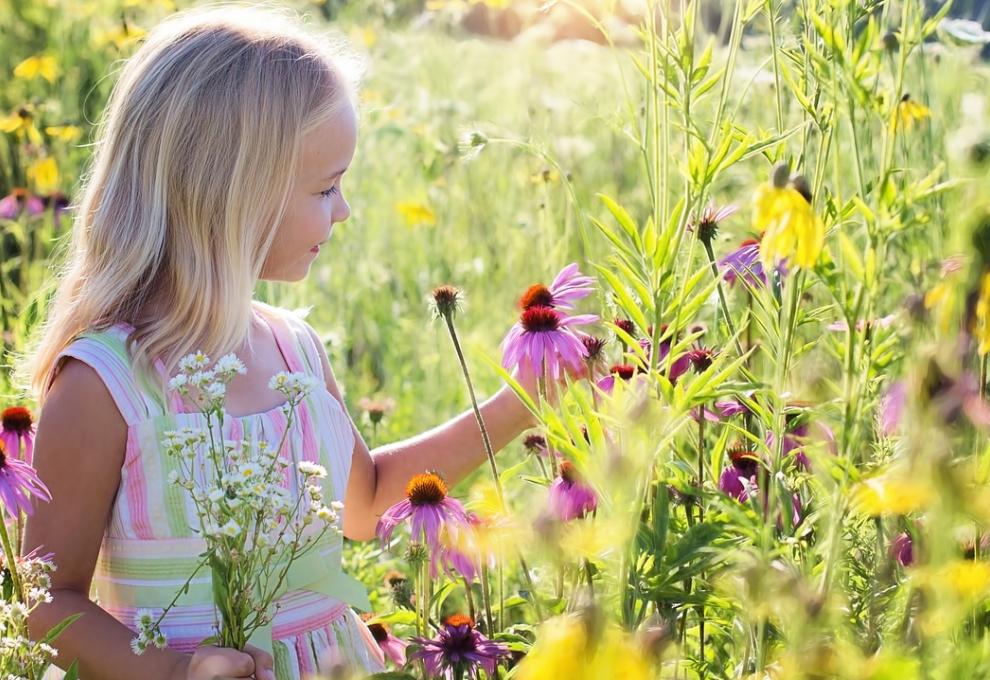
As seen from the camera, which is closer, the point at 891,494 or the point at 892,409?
the point at 891,494

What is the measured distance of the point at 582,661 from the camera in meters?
0.56

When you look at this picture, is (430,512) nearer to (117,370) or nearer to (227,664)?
(227,664)

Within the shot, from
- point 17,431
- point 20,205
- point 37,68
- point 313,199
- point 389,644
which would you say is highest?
point 313,199

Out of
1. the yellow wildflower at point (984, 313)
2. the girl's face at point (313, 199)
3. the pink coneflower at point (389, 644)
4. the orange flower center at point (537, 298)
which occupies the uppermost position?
the yellow wildflower at point (984, 313)

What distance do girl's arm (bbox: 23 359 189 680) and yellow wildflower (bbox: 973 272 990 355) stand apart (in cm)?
79

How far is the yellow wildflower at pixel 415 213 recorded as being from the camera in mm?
2926

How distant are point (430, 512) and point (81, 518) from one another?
13.9 inches

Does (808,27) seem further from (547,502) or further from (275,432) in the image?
(275,432)

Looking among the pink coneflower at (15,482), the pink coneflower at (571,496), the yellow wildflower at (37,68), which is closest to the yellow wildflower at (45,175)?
the yellow wildflower at (37,68)

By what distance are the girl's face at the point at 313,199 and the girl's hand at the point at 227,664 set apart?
47cm

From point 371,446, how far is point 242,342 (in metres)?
0.62

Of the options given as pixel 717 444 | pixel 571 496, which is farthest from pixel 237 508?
pixel 717 444

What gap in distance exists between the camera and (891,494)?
0.70 m

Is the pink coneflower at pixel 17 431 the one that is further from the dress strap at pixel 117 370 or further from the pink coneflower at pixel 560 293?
the pink coneflower at pixel 560 293
